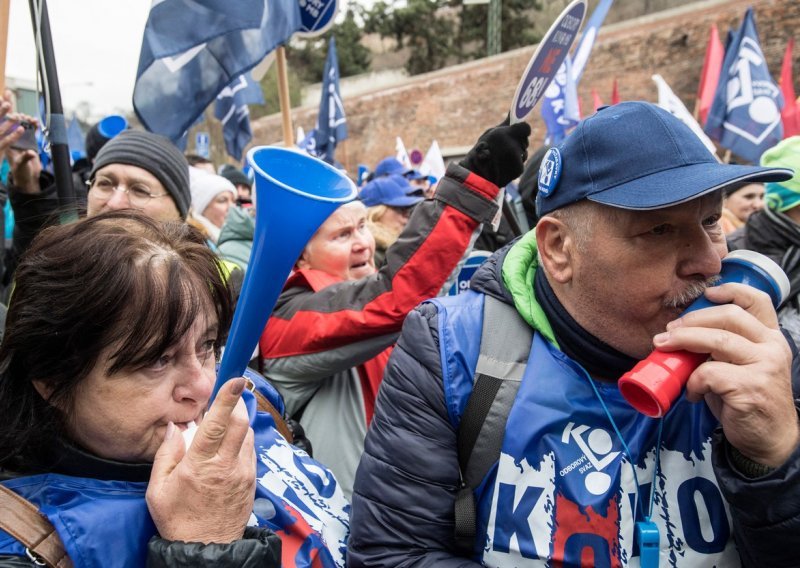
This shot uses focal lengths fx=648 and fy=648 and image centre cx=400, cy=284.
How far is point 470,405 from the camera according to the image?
4.52 ft

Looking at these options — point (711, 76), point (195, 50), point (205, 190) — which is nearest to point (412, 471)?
point (195, 50)

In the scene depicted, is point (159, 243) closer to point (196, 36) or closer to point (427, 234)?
point (427, 234)

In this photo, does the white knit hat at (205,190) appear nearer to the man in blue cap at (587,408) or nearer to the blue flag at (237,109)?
the blue flag at (237,109)

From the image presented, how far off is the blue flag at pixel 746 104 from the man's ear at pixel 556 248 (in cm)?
465

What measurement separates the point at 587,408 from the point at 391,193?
317 centimetres

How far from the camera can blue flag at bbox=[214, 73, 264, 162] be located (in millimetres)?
5988

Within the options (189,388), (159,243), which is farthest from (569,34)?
(189,388)

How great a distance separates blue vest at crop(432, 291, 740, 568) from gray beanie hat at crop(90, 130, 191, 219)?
1.65 m

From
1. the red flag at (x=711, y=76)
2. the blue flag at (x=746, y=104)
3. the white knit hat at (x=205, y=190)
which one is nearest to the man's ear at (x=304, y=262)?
the white knit hat at (x=205, y=190)

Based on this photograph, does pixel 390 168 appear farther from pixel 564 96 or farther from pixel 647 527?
pixel 647 527

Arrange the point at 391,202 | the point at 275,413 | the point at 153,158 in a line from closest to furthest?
the point at 275,413, the point at 153,158, the point at 391,202

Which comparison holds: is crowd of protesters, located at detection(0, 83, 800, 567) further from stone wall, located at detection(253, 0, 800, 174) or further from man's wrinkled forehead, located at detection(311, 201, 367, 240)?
stone wall, located at detection(253, 0, 800, 174)

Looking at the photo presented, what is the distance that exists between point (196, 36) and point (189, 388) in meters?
2.13

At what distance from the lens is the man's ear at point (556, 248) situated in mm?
1427
